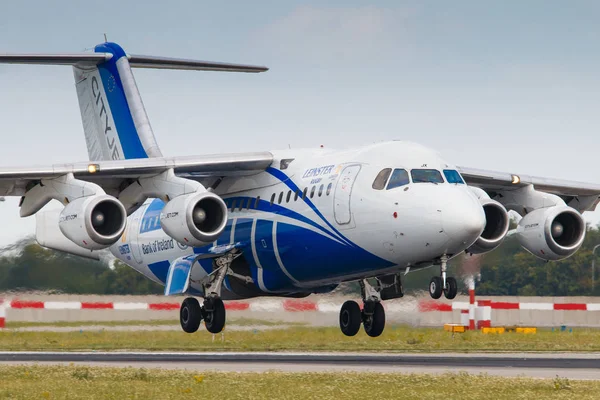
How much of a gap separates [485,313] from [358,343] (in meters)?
7.51

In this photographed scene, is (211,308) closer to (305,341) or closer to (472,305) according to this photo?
(305,341)

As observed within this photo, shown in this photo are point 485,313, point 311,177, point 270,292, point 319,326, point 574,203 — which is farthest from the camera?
point 485,313

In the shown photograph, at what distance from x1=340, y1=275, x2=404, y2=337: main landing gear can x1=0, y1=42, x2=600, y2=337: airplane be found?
0.08 feet

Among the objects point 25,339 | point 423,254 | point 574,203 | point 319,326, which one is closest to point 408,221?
point 423,254

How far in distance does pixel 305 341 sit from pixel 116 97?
310 inches

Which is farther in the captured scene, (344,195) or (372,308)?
(372,308)

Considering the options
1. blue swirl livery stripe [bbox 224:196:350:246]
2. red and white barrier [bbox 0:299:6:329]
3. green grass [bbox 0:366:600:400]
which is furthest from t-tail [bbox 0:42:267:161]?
green grass [bbox 0:366:600:400]

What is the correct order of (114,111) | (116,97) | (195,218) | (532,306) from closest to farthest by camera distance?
1. (195,218)
2. (116,97)
3. (114,111)
4. (532,306)

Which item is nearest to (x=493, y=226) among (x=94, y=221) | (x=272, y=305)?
(x=272, y=305)

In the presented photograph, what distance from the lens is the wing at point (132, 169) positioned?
2230 centimetres

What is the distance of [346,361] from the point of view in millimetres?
23062

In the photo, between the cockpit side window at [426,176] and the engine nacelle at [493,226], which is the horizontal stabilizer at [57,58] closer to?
the cockpit side window at [426,176]

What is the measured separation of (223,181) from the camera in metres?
25.3

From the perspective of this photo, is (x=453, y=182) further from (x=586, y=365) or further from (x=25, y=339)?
(x=25, y=339)
